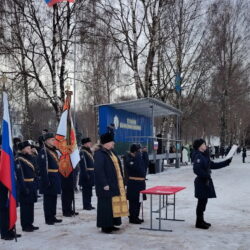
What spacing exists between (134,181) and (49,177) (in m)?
1.73

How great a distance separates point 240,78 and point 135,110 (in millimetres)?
21951

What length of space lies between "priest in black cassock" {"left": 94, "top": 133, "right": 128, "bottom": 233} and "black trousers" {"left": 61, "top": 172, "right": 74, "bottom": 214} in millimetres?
1897

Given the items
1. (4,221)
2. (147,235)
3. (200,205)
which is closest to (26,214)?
(4,221)

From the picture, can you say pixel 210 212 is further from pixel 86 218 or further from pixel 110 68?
pixel 110 68

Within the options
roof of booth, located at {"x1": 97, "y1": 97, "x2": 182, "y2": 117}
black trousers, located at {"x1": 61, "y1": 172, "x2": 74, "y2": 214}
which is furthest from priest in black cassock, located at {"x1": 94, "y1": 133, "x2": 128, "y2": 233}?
roof of booth, located at {"x1": 97, "y1": 97, "x2": 182, "y2": 117}

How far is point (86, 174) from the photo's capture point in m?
9.84

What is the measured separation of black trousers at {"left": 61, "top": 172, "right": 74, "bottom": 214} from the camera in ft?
29.4

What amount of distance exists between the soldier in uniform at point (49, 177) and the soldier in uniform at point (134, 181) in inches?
57.2

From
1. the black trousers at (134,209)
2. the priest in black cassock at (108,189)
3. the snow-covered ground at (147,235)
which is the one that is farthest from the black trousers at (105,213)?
the black trousers at (134,209)

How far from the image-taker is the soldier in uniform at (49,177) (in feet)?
25.7

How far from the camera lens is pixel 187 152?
2973 cm

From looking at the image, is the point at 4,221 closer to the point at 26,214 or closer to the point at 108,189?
the point at 26,214

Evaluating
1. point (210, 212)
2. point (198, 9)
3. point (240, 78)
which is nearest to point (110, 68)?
point (198, 9)

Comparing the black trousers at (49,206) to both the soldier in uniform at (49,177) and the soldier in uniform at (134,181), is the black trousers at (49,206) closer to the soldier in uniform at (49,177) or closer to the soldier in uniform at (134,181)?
the soldier in uniform at (49,177)
